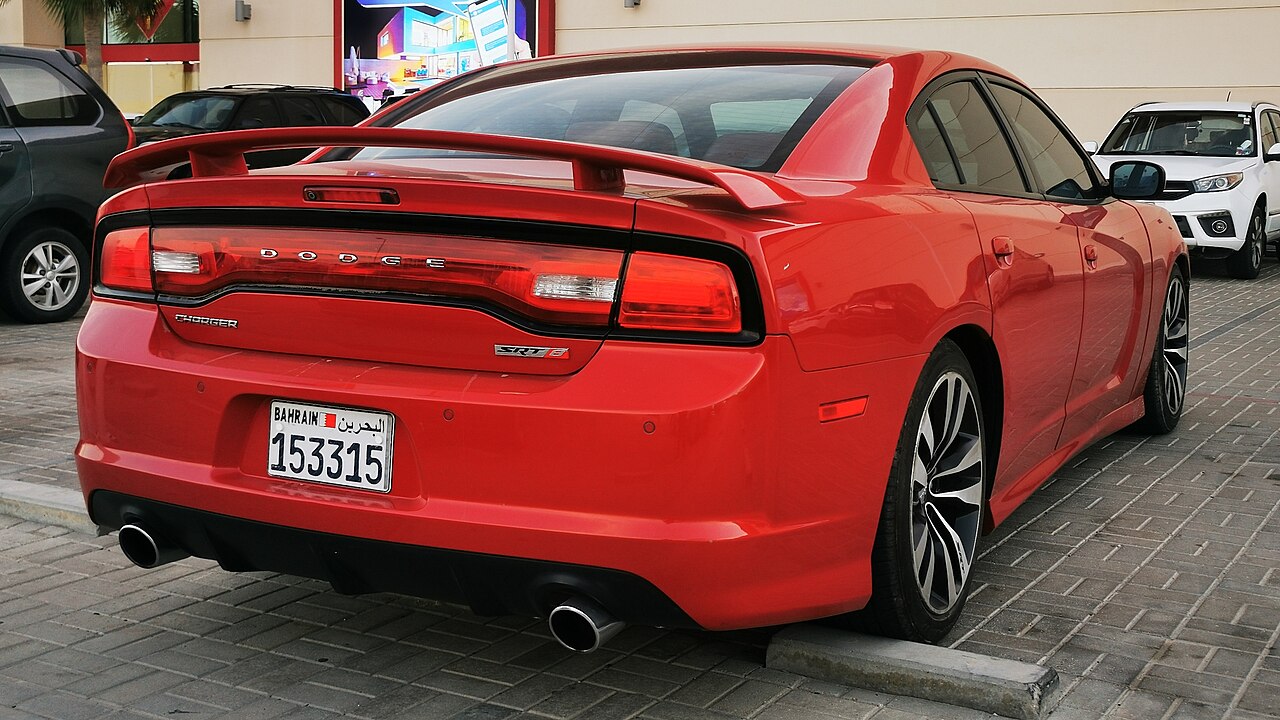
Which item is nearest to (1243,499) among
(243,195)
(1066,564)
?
(1066,564)

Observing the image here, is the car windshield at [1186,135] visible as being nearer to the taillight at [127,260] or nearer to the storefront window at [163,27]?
the taillight at [127,260]

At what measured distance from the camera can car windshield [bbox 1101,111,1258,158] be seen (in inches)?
567

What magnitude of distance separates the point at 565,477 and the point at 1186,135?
44.3ft

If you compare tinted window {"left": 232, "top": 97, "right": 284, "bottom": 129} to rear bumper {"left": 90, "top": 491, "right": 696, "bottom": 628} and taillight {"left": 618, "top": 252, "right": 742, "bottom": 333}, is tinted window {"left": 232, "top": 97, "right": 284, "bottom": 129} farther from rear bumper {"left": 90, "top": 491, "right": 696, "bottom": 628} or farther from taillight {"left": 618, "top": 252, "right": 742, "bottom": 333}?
taillight {"left": 618, "top": 252, "right": 742, "bottom": 333}

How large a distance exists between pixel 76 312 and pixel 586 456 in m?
8.76

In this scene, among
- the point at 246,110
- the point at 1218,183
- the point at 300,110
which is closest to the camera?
the point at 1218,183

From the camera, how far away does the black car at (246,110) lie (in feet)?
53.0

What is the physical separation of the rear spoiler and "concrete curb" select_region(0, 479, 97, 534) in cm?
174

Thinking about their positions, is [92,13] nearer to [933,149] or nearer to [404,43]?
[404,43]

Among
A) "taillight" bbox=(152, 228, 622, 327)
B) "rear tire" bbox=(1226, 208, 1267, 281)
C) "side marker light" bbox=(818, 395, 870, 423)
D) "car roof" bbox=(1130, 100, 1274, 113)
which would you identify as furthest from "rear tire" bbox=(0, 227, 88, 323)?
"car roof" bbox=(1130, 100, 1274, 113)

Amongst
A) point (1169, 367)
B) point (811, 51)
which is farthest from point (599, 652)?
point (1169, 367)

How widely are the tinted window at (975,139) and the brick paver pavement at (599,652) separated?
115cm

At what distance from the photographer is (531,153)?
109 inches

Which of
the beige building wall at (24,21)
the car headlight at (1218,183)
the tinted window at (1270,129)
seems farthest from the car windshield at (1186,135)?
the beige building wall at (24,21)
